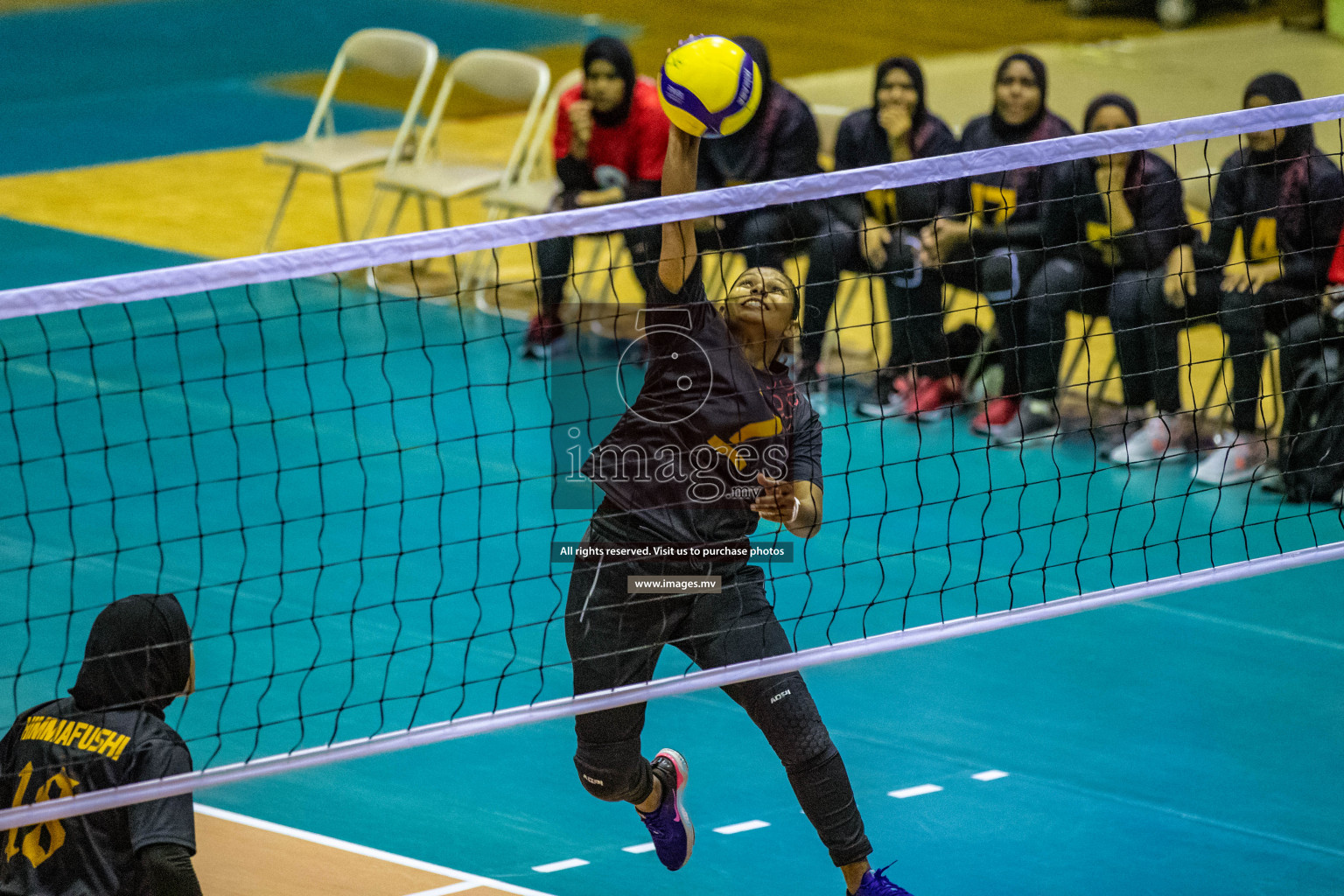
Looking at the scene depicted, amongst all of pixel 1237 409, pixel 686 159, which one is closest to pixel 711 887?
pixel 686 159

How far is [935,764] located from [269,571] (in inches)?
118

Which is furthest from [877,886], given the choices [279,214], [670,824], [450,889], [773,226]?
[279,214]

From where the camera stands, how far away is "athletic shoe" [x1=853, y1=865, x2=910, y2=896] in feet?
15.0

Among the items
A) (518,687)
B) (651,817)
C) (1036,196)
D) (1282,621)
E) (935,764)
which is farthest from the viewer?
(1036,196)

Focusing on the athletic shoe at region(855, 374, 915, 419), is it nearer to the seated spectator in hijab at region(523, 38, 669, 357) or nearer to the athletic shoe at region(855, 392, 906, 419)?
the athletic shoe at region(855, 392, 906, 419)

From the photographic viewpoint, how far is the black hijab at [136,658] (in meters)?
3.68

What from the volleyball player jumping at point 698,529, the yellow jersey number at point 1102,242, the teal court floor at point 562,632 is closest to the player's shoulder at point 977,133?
the yellow jersey number at point 1102,242

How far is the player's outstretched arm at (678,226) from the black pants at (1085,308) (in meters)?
3.85

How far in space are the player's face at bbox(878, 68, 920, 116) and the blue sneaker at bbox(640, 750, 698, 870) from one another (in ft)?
15.8

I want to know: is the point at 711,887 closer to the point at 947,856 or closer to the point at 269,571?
the point at 947,856

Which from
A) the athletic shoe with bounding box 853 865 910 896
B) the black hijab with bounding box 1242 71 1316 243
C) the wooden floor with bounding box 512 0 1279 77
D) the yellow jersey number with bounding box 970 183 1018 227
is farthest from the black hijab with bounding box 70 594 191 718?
the wooden floor with bounding box 512 0 1279 77

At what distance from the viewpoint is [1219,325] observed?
303 inches

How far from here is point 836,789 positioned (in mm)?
4566

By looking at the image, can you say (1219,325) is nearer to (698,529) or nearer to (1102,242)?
(1102,242)
